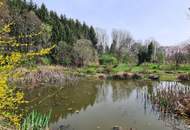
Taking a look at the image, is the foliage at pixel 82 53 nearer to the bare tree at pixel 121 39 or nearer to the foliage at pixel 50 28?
the foliage at pixel 50 28

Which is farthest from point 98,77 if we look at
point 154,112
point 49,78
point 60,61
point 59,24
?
point 59,24

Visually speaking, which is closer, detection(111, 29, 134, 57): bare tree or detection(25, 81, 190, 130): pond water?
detection(25, 81, 190, 130): pond water

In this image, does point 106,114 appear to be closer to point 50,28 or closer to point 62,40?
point 50,28

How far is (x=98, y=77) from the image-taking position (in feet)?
77.0

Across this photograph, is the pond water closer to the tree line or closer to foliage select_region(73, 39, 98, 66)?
the tree line

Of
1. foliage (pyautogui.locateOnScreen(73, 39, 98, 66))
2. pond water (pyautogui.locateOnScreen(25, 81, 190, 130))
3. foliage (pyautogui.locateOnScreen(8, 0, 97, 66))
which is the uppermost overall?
foliage (pyautogui.locateOnScreen(8, 0, 97, 66))

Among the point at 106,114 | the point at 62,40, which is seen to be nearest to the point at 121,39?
the point at 62,40

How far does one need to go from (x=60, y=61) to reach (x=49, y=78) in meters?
17.1

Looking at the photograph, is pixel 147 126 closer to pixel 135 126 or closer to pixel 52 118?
pixel 135 126

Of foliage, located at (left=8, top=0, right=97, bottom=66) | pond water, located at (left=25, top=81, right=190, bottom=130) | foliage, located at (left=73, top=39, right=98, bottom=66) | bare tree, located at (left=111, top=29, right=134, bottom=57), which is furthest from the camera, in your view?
bare tree, located at (left=111, top=29, right=134, bottom=57)

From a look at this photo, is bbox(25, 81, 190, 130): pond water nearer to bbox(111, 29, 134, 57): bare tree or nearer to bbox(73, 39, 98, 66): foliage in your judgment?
bbox(73, 39, 98, 66): foliage

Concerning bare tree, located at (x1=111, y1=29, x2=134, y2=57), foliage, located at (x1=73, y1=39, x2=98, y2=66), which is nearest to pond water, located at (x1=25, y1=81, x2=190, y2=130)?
foliage, located at (x1=73, y1=39, x2=98, y2=66)

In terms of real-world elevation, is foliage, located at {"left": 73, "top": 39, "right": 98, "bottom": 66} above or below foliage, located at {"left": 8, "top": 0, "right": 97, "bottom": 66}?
below

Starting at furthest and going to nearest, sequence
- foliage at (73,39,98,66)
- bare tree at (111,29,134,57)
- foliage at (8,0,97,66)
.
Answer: bare tree at (111,29,134,57) → foliage at (73,39,98,66) → foliage at (8,0,97,66)
